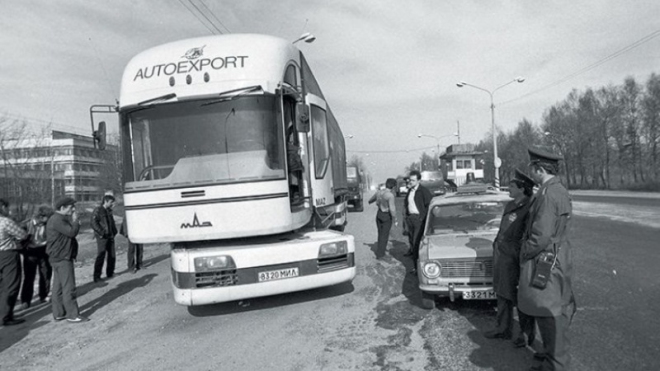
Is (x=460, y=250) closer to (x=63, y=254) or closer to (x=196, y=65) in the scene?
(x=196, y=65)

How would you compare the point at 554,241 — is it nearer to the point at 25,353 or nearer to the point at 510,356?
the point at 510,356

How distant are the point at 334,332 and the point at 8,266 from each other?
15.3 feet

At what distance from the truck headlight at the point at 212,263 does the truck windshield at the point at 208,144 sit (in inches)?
37.6

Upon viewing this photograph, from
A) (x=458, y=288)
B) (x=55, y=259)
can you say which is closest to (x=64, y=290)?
(x=55, y=259)

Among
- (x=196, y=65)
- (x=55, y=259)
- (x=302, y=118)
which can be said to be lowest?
(x=55, y=259)

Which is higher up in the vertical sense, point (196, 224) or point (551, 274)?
point (196, 224)

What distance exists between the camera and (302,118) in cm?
556

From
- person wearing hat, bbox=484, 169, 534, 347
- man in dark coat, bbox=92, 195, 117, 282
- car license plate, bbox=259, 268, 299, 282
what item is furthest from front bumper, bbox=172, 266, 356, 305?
man in dark coat, bbox=92, 195, 117, 282

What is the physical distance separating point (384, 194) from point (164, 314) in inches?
194

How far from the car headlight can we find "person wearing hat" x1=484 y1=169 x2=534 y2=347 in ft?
2.74

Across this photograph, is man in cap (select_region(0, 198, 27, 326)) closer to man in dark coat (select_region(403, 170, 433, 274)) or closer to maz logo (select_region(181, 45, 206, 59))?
maz logo (select_region(181, 45, 206, 59))

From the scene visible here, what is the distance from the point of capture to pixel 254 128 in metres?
5.39

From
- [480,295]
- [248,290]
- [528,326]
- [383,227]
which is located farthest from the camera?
[383,227]

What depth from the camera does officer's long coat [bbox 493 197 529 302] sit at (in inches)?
163
